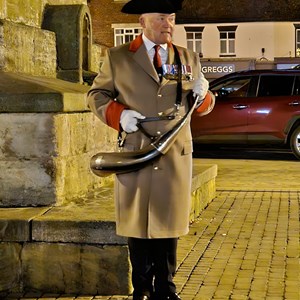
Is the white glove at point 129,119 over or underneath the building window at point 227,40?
underneath

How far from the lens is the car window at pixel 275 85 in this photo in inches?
558

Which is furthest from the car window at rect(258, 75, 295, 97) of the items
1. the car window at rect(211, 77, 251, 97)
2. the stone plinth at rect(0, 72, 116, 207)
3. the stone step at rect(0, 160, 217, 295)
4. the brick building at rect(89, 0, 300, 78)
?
the brick building at rect(89, 0, 300, 78)

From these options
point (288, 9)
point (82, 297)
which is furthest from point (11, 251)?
point (288, 9)

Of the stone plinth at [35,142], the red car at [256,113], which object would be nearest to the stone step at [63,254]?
the stone plinth at [35,142]

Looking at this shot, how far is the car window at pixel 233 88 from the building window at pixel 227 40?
28.1 meters

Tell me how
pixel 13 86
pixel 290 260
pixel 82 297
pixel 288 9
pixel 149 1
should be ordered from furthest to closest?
pixel 288 9 < pixel 290 260 < pixel 13 86 < pixel 82 297 < pixel 149 1

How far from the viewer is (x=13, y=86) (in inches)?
212

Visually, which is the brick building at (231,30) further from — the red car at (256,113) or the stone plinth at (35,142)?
the stone plinth at (35,142)

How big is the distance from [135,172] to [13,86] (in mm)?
1640

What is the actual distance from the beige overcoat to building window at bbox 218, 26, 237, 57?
→ 38837 millimetres

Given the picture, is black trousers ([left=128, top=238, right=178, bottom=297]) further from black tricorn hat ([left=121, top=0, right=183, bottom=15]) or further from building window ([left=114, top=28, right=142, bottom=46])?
building window ([left=114, top=28, right=142, bottom=46])

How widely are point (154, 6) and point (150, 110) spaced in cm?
57

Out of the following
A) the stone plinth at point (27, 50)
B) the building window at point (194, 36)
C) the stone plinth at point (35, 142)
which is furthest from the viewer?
the building window at point (194, 36)

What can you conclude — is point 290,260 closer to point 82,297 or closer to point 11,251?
point 82,297
